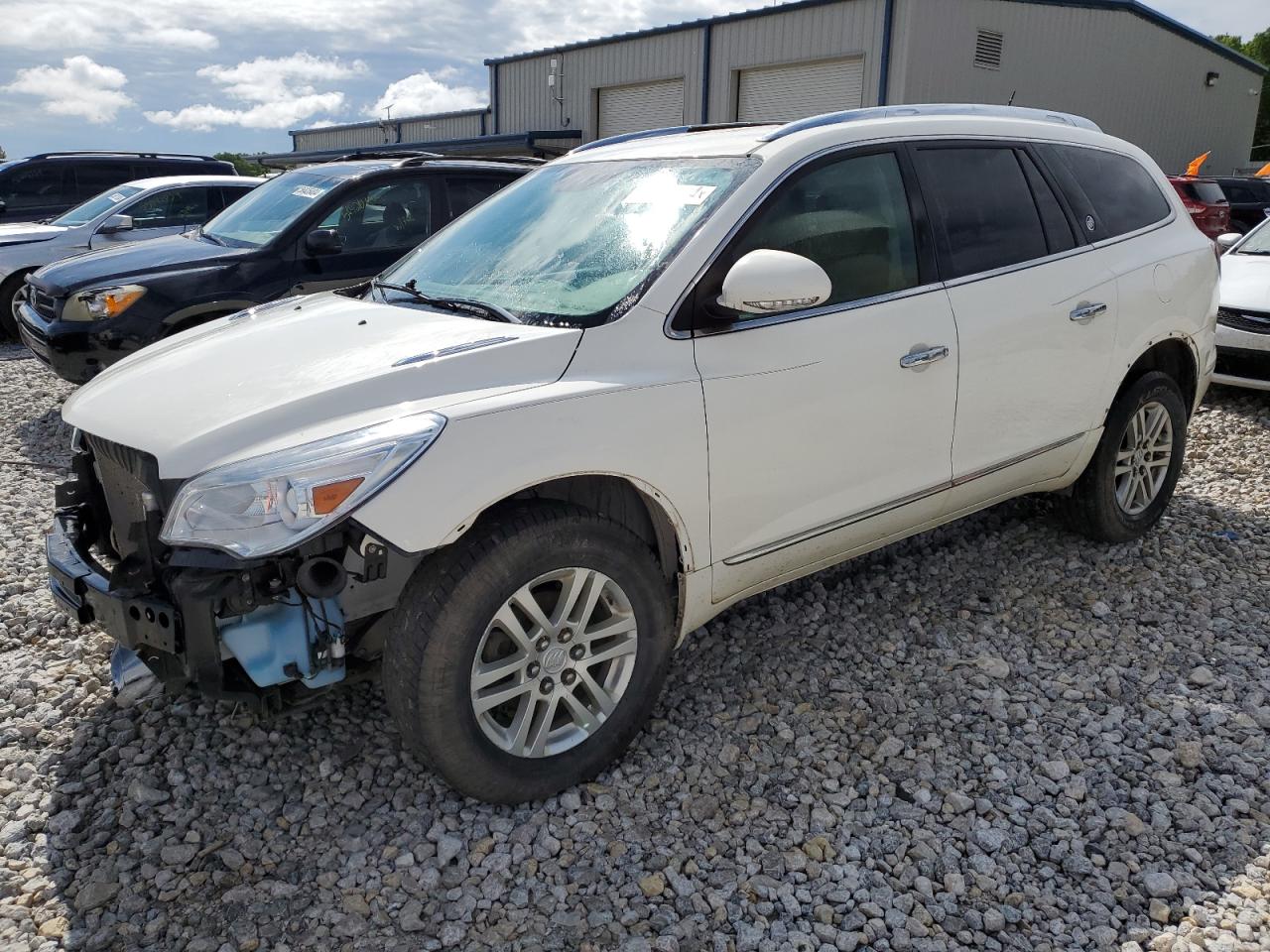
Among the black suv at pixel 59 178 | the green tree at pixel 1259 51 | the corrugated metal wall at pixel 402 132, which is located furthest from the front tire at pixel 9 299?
the green tree at pixel 1259 51

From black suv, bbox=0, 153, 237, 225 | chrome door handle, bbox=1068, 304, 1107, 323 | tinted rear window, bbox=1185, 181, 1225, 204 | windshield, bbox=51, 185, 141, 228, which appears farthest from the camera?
tinted rear window, bbox=1185, 181, 1225, 204

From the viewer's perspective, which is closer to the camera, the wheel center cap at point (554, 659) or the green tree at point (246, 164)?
the wheel center cap at point (554, 659)

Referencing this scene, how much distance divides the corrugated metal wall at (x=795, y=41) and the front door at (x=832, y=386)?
17153 millimetres

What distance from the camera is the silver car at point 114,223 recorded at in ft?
32.6

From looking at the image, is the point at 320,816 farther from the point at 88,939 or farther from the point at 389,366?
Result: the point at 389,366

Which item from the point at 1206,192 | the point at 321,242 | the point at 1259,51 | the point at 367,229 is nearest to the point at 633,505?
the point at 321,242

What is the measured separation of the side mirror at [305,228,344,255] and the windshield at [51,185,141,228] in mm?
5209

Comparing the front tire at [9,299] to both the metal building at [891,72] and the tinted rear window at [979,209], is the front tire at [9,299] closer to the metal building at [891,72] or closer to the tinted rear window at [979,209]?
the tinted rear window at [979,209]

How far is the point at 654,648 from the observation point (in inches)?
119

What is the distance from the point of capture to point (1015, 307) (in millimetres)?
3820

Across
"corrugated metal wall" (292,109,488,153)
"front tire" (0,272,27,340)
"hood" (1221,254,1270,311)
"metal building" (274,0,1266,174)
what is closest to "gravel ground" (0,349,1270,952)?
"hood" (1221,254,1270,311)

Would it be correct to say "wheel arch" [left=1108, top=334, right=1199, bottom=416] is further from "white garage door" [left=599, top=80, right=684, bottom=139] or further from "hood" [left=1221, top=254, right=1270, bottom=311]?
"white garage door" [left=599, top=80, right=684, bottom=139]

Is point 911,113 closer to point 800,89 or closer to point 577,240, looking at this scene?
point 577,240

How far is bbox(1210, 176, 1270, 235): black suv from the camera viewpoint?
59.3ft
